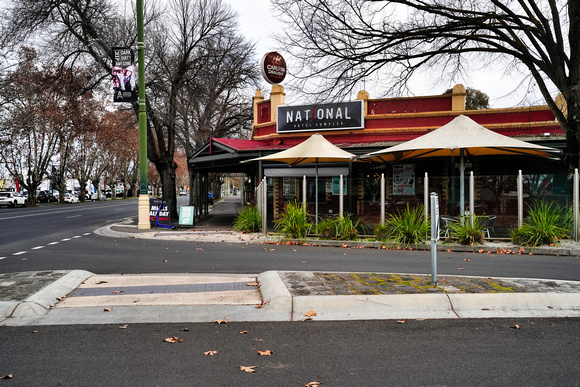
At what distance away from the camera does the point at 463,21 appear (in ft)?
40.7

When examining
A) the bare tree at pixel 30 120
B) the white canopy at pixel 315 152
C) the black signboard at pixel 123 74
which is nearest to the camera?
the white canopy at pixel 315 152

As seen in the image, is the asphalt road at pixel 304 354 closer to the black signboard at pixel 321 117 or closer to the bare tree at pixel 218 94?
the black signboard at pixel 321 117

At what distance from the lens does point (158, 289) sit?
6.72 meters

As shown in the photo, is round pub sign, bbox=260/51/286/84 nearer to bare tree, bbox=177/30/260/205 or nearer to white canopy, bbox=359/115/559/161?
bare tree, bbox=177/30/260/205

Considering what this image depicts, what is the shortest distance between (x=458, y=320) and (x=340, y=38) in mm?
9133

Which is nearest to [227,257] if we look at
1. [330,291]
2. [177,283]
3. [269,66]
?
[177,283]

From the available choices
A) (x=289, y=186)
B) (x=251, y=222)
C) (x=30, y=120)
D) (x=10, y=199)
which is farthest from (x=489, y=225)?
(x=10, y=199)

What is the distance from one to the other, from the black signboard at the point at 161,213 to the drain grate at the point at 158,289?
1166 centimetres

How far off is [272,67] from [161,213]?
8.70m

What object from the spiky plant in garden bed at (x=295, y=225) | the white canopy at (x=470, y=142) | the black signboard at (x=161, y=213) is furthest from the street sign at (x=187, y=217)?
the white canopy at (x=470, y=142)

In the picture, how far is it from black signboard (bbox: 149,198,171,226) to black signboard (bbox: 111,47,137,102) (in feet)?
13.8

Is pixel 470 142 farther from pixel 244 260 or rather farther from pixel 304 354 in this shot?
pixel 304 354

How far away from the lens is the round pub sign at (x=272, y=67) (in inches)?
853

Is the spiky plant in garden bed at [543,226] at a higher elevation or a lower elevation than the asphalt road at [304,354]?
higher
